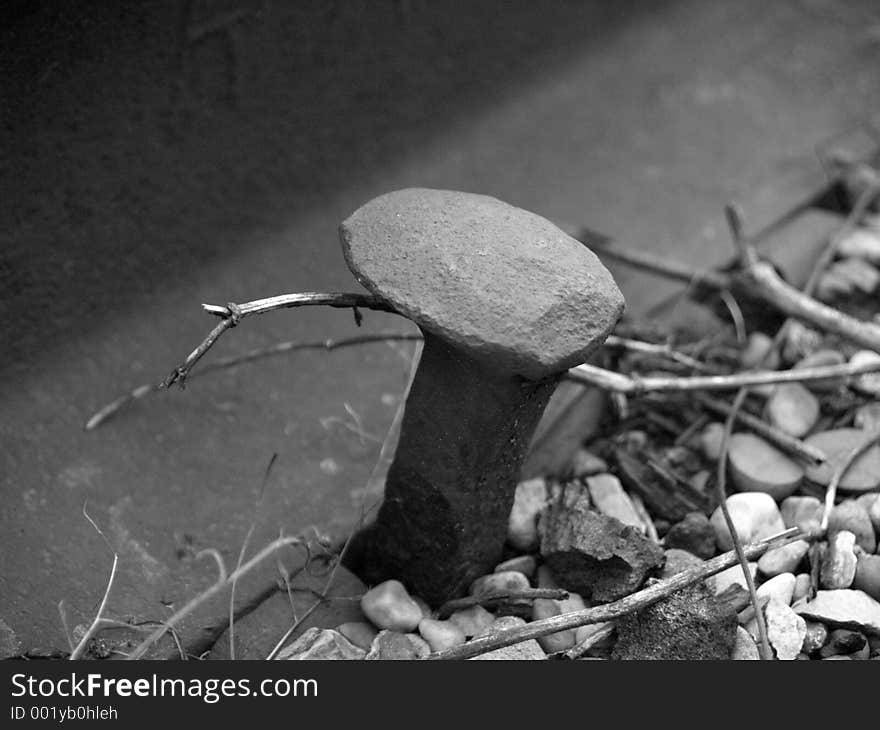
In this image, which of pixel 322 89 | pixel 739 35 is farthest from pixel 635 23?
pixel 322 89

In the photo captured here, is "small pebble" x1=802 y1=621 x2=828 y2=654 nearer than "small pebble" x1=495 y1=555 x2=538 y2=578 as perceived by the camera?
Yes

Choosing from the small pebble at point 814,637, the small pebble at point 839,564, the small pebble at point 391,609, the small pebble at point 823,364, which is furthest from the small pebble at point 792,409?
the small pebble at point 391,609

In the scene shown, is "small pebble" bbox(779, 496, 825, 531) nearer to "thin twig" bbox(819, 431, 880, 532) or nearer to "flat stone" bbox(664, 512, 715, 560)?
"thin twig" bbox(819, 431, 880, 532)

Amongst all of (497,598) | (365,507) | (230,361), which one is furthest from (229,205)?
(497,598)

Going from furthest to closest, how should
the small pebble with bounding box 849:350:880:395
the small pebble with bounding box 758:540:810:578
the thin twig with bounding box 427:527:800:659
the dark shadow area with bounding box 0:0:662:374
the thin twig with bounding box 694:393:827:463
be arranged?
the small pebble with bounding box 849:350:880:395, the thin twig with bounding box 694:393:827:463, the dark shadow area with bounding box 0:0:662:374, the small pebble with bounding box 758:540:810:578, the thin twig with bounding box 427:527:800:659

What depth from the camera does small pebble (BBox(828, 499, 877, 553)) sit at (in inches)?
67.7

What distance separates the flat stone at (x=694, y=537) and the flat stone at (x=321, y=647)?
532 millimetres

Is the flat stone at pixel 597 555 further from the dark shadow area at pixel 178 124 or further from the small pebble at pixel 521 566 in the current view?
the dark shadow area at pixel 178 124

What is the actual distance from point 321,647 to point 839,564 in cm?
80

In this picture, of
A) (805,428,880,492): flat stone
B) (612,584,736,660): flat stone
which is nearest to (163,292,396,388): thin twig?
(612,584,736,660): flat stone

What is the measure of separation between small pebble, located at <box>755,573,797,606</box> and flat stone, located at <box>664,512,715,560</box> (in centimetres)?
11

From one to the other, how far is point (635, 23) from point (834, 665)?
2.05m

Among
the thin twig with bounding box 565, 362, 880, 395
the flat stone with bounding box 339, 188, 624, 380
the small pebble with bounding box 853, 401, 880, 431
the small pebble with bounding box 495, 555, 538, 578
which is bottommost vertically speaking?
the small pebble with bounding box 495, 555, 538, 578

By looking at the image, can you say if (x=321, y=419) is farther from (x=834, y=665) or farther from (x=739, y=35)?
(x=739, y=35)
